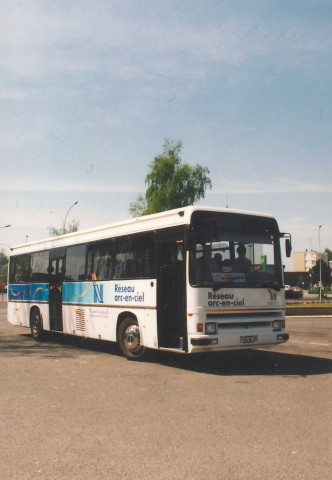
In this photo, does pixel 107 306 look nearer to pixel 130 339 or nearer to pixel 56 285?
pixel 130 339

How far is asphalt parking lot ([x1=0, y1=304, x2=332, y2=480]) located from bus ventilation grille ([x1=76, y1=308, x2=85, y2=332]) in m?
1.89

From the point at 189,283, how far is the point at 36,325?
27.4 feet

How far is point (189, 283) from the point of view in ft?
32.2

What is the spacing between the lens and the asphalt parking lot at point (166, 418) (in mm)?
4633

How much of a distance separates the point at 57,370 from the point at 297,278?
11719 centimetres

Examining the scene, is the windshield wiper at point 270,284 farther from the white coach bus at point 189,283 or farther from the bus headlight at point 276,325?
the bus headlight at point 276,325

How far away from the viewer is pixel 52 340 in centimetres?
1677

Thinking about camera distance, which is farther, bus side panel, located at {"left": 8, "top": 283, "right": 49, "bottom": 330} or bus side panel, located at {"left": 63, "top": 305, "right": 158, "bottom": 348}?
bus side panel, located at {"left": 8, "top": 283, "right": 49, "bottom": 330}

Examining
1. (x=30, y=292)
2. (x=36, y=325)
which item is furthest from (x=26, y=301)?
(x=36, y=325)

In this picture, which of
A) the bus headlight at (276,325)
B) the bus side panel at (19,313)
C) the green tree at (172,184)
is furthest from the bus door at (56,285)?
the green tree at (172,184)

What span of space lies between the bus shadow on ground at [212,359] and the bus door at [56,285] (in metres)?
0.68

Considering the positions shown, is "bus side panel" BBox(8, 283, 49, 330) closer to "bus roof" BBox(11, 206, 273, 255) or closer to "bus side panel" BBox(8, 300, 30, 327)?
"bus side panel" BBox(8, 300, 30, 327)

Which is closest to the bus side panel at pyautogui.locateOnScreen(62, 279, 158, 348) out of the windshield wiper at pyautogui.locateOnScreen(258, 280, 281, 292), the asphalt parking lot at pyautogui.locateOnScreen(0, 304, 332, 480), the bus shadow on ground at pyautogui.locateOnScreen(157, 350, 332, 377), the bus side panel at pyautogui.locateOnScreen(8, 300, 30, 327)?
the asphalt parking lot at pyautogui.locateOnScreen(0, 304, 332, 480)

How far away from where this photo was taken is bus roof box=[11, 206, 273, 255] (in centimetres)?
1034
